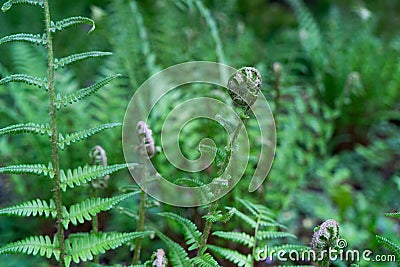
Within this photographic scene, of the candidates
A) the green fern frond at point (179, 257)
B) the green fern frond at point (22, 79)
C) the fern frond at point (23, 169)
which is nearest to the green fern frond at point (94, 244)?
the green fern frond at point (179, 257)

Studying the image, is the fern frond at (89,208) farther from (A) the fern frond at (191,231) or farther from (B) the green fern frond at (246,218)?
(B) the green fern frond at (246,218)

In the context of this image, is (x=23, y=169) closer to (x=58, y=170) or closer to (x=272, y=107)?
(x=58, y=170)

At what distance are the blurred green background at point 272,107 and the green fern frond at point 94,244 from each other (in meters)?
0.56

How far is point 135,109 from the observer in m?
2.25

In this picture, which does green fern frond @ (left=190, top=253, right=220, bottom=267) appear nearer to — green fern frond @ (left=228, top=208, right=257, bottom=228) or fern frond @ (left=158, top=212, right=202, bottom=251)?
fern frond @ (left=158, top=212, right=202, bottom=251)

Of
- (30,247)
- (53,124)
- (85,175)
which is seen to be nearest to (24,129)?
(53,124)

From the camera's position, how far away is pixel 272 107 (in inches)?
96.3

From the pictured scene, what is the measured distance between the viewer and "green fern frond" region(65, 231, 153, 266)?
4.07ft

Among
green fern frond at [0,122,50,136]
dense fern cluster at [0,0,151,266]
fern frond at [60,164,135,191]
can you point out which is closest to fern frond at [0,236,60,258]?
dense fern cluster at [0,0,151,266]

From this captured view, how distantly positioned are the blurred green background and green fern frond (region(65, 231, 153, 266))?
562 millimetres

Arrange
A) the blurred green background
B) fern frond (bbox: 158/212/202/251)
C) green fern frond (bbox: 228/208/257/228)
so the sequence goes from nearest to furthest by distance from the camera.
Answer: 1. fern frond (bbox: 158/212/202/251)
2. green fern frond (bbox: 228/208/257/228)
3. the blurred green background

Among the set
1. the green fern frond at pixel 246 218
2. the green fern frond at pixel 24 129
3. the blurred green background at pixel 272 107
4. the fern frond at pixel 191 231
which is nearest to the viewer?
the green fern frond at pixel 24 129

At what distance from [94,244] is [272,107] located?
1.39m

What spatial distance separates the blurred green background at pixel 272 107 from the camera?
2.11m
